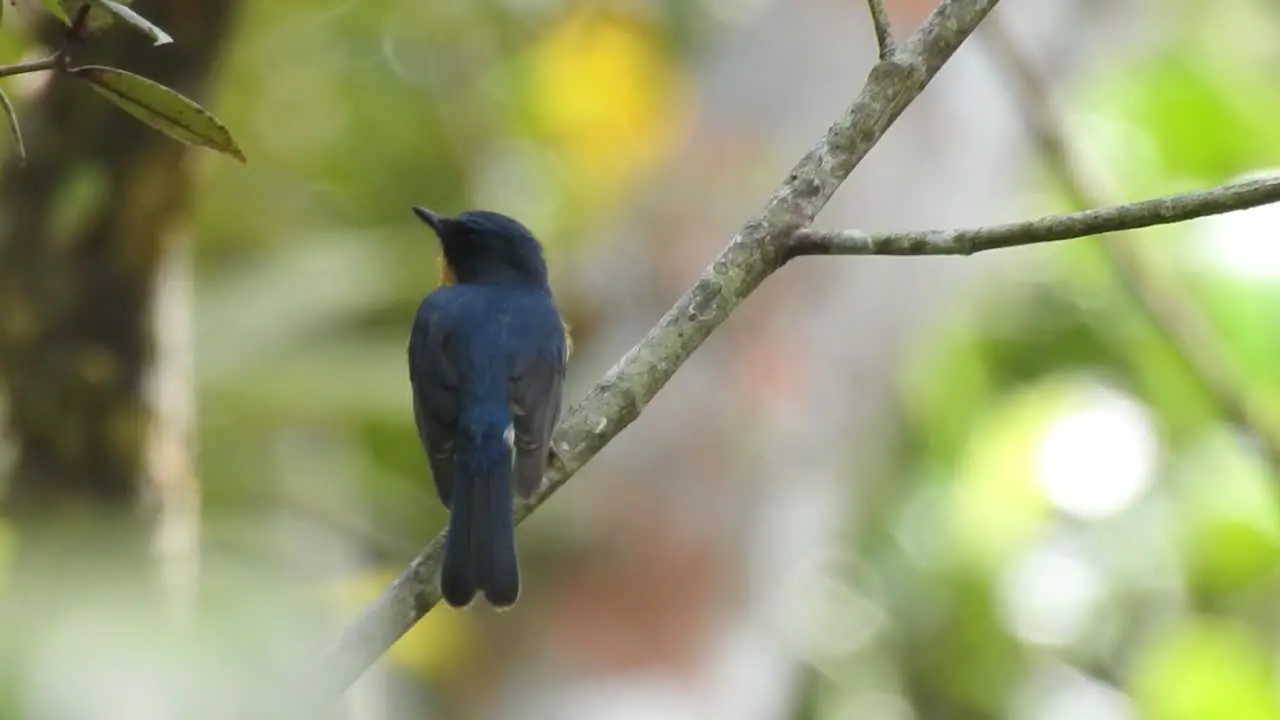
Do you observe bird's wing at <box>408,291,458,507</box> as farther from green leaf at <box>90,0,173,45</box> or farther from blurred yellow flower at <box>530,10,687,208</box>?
blurred yellow flower at <box>530,10,687,208</box>

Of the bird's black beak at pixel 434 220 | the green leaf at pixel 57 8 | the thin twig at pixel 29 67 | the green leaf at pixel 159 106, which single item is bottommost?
the bird's black beak at pixel 434 220

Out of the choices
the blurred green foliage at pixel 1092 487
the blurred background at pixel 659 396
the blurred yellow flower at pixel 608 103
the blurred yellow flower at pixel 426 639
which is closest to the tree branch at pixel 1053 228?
the blurred background at pixel 659 396

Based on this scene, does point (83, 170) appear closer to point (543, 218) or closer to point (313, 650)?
point (313, 650)

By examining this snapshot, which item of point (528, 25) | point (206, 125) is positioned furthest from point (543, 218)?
point (206, 125)

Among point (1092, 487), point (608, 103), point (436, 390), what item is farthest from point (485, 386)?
point (1092, 487)

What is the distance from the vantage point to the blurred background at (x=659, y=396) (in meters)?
3.16

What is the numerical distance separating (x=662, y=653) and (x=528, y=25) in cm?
226

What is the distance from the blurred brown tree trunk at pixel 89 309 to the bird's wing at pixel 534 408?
75 centimetres

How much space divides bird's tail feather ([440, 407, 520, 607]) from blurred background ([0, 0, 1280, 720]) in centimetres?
29

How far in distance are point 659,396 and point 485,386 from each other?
1.42m

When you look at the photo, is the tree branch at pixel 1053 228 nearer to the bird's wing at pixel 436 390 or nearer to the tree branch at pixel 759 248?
the tree branch at pixel 759 248

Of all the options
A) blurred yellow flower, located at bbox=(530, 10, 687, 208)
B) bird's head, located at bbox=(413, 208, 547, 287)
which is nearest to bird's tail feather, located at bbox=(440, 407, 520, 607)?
bird's head, located at bbox=(413, 208, 547, 287)

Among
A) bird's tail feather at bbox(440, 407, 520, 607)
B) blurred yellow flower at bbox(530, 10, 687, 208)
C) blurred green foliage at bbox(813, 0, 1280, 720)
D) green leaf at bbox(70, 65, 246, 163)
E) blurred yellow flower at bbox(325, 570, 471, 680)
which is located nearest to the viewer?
green leaf at bbox(70, 65, 246, 163)

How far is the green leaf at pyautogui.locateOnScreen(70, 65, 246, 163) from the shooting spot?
60.1 inches
